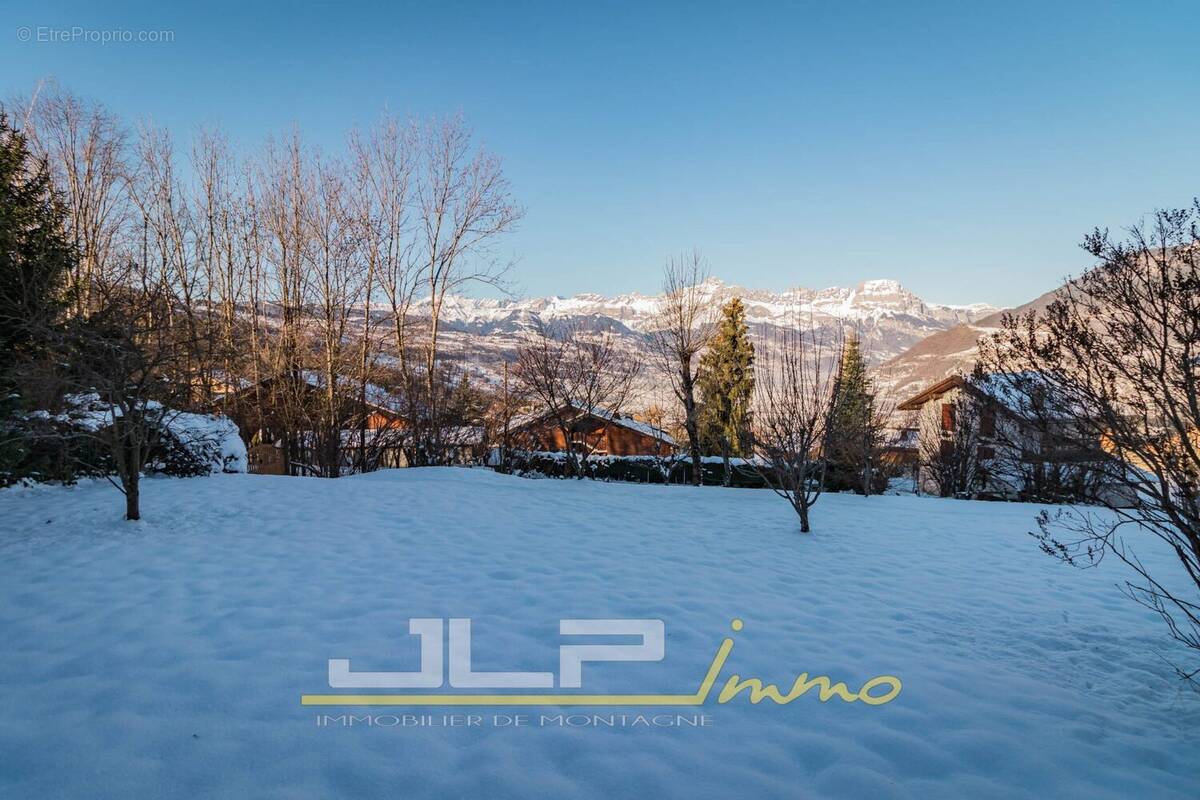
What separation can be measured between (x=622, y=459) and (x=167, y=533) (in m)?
12.5

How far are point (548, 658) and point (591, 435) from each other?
19.4 m

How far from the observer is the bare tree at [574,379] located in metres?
14.0

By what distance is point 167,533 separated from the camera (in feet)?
19.5

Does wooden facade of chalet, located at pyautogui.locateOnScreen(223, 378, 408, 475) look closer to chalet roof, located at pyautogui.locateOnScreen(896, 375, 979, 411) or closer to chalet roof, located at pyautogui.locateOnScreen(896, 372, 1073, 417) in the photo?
chalet roof, located at pyautogui.locateOnScreen(896, 372, 1073, 417)

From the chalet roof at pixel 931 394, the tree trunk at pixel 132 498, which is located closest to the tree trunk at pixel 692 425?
the chalet roof at pixel 931 394

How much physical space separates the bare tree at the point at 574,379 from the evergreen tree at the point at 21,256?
8.70 metres

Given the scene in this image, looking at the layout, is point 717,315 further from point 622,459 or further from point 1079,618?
point 1079,618

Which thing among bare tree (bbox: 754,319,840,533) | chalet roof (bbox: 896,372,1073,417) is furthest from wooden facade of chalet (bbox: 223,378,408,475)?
chalet roof (bbox: 896,372,1073,417)

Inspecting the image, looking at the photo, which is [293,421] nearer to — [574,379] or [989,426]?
[574,379]

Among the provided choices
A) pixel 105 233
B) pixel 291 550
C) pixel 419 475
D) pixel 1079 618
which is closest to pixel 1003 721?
pixel 1079 618

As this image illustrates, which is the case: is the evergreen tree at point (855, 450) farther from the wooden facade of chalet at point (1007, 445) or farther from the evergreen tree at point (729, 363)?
the evergreen tree at point (729, 363)

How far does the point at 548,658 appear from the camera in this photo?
129 inches

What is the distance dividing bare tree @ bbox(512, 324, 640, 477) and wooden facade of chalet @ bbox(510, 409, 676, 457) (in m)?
0.15

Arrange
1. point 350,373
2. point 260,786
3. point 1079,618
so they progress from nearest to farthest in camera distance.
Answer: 1. point 260,786
2. point 1079,618
3. point 350,373
